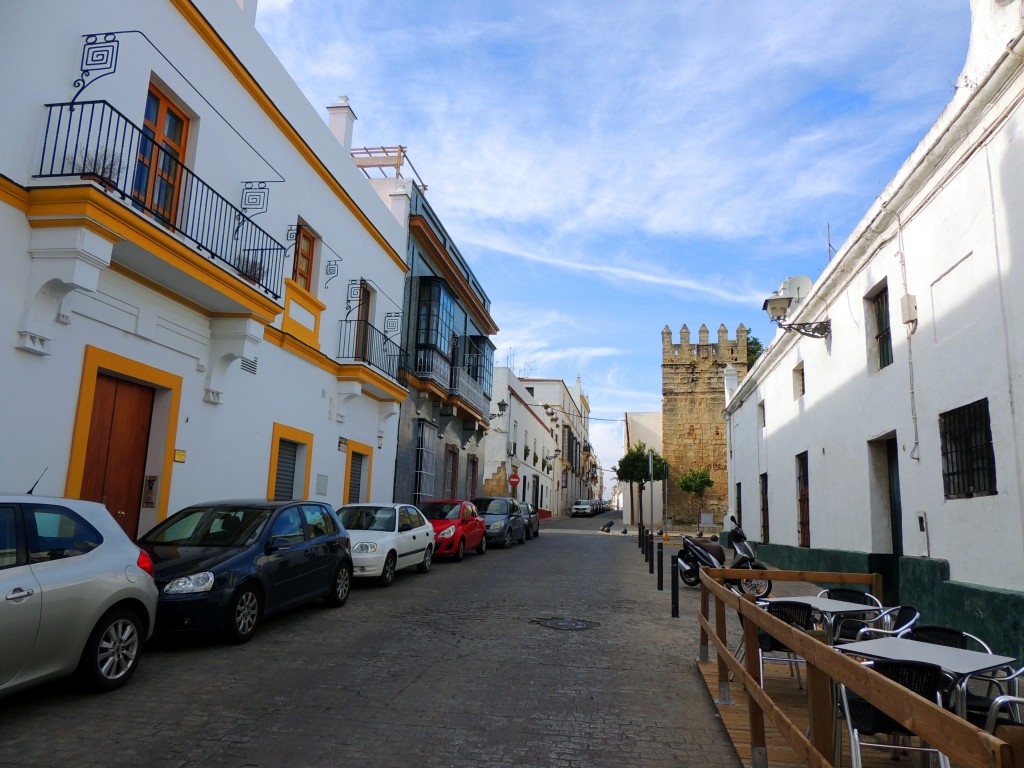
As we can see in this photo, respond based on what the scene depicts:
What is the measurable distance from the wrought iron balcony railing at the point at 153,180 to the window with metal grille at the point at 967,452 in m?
9.46

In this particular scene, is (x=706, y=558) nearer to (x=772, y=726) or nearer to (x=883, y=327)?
(x=883, y=327)

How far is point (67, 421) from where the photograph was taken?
8242mm

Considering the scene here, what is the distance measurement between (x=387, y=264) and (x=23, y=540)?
47.1 ft

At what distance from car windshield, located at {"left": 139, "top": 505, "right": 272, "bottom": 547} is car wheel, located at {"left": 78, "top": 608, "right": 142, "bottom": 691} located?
2099mm

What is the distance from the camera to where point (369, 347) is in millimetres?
16891

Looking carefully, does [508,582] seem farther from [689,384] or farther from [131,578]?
[689,384]

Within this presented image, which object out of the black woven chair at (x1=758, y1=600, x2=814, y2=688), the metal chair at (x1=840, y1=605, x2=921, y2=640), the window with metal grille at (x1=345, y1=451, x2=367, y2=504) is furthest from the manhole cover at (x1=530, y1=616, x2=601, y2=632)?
the window with metal grille at (x1=345, y1=451, x2=367, y2=504)

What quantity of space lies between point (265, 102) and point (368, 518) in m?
7.42

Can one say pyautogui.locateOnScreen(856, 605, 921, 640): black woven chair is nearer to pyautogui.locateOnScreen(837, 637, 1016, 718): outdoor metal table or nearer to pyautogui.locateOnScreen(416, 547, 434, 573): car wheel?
pyautogui.locateOnScreen(837, 637, 1016, 718): outdoor metal table

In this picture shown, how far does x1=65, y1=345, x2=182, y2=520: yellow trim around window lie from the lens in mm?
8367

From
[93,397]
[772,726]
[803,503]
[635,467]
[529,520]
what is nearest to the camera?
[772,726]

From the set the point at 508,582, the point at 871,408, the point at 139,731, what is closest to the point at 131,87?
the point at 139,731

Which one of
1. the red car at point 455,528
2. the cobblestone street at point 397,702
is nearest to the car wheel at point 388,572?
the cobblestone street at point 397,702

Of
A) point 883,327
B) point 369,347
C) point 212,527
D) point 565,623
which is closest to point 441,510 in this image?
point 369,347
